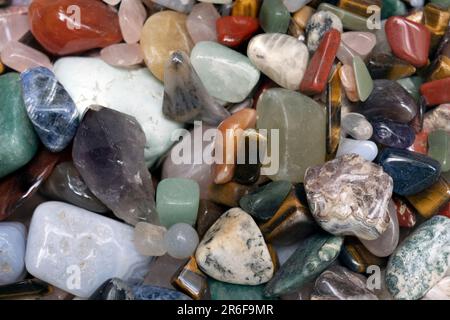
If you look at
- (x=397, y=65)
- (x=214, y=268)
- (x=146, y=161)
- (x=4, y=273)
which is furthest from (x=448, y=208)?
(x=4, y=273)

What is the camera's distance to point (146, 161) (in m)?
1.01

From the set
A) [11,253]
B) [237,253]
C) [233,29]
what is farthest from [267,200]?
[11,253]

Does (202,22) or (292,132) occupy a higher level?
(202,22)

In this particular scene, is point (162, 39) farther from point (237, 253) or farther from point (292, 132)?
point (237, 253)

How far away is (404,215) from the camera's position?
37.9 inches

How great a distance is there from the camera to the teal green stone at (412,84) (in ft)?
3.45

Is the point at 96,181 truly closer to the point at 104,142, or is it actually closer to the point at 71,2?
the point at 104,142

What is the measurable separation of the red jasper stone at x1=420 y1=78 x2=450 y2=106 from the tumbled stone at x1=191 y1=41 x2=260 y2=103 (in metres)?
0.31

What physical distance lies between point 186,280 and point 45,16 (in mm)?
512

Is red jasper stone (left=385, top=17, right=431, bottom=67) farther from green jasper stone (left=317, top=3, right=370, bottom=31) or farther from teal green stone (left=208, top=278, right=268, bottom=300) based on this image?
teal green stone (left=208, top=278, right=268, bottom=300)

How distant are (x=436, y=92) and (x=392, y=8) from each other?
0.19 m

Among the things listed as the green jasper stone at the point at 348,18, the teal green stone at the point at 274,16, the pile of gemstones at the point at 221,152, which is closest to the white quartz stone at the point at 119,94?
the pile of gemstones at the point at 221,152

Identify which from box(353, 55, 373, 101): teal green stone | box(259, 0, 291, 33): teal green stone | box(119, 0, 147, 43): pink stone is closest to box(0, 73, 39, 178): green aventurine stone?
box(119, 0, 147, 43): pink stone

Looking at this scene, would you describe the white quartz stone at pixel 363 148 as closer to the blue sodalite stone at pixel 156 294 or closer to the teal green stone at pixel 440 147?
the teal green stone at pixel 440 147
